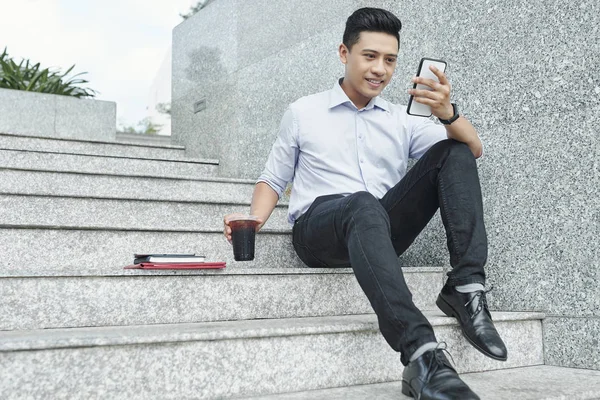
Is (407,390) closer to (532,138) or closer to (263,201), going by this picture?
(263,201)

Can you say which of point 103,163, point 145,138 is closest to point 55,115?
point 103,163

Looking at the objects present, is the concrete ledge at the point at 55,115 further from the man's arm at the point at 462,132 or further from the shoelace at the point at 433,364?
the shoelace at the point at 433,364

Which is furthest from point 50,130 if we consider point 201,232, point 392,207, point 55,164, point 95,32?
point 95,32

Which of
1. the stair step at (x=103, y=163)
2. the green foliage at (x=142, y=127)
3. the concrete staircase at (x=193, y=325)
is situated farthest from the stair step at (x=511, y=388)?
the green foliage at (x=142, y=127)

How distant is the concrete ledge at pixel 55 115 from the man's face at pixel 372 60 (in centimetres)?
258

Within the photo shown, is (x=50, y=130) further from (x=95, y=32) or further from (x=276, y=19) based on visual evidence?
(x=95, y=32)

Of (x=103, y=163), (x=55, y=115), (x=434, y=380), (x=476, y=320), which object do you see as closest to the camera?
(x=434, y=380)

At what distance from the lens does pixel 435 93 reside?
5.82 ft

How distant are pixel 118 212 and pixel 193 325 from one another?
3.23 feet

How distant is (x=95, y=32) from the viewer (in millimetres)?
18078

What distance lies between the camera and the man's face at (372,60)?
2104 mm

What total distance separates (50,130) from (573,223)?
3.46 m

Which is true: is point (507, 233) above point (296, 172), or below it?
below

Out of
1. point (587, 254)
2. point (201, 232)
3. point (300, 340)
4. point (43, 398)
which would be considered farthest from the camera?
point (201, 232)
